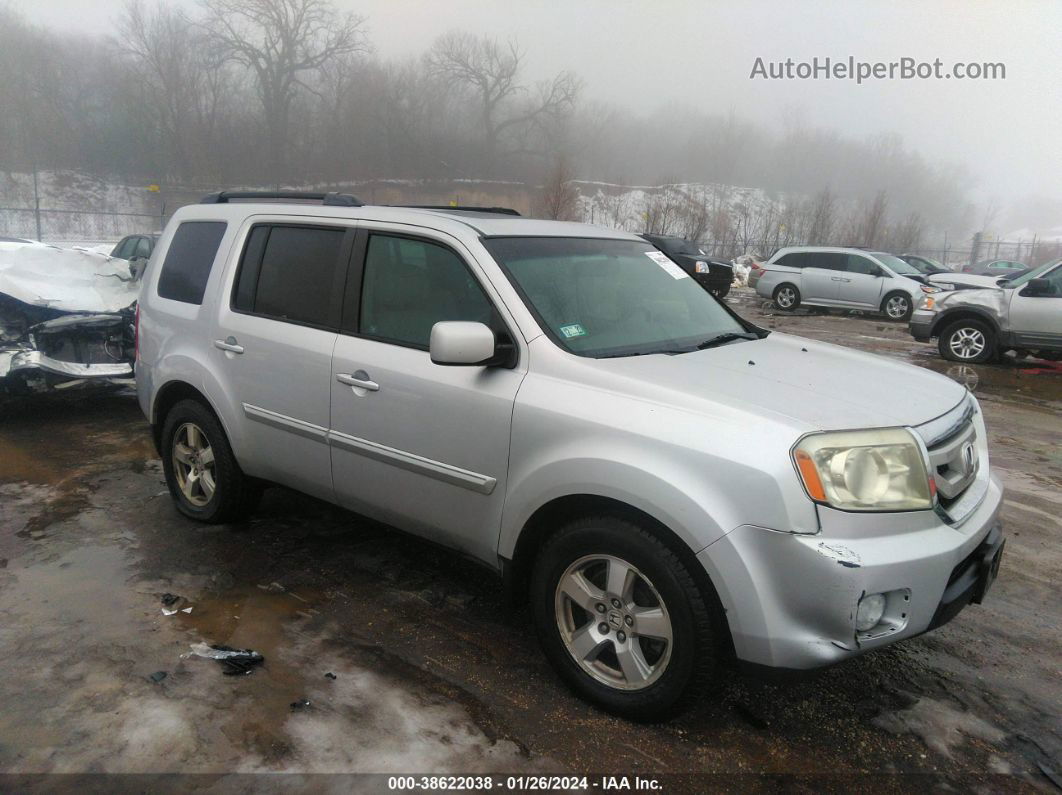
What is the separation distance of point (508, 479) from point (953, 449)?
62.2 inches

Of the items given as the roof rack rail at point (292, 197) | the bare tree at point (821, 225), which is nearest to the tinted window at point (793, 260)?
the roof rack rail at point (292, 197)

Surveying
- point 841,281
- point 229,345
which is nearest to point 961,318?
point 841,281

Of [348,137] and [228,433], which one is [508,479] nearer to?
[228,433]

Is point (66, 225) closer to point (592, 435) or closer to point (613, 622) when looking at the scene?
point (592, 435)

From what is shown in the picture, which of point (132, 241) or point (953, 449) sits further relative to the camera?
point (132, 241)

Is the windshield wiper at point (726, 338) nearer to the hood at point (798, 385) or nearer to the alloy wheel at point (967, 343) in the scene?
the hood at point (798, 385)

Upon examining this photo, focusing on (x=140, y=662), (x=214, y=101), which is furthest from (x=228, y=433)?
(x=214, y=101)

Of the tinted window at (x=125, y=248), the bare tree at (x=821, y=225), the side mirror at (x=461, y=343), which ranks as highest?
the bare tree at (x=821, y=225)

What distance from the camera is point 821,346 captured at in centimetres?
344

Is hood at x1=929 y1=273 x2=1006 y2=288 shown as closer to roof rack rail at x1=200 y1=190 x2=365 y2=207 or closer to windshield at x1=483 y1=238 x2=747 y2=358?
windshield at x1=483 y1=238 x2=747 y2=358

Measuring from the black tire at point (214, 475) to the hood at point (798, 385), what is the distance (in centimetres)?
233

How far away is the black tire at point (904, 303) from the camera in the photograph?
16.9m

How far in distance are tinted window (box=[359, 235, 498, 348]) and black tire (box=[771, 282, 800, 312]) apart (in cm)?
1710

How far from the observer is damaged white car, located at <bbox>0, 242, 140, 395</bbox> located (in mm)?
6090
